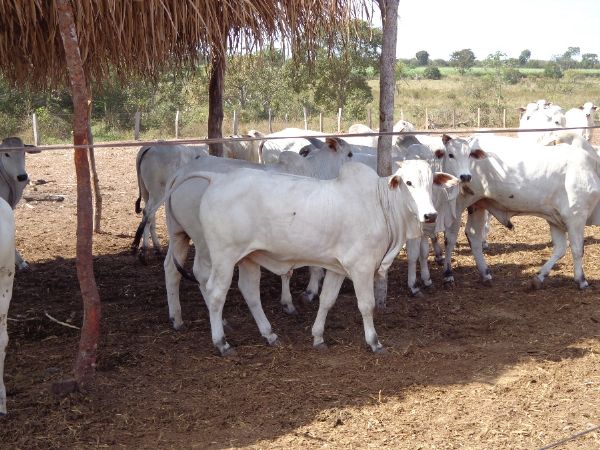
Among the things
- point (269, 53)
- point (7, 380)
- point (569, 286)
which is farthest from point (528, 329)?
point (7, 380)

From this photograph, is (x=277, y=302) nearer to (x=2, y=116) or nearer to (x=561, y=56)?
(x=2, y=116)

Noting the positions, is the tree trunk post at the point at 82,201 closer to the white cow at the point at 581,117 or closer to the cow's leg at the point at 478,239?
the cow's leg at the point at 478,239

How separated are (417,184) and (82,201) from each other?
8.16ft

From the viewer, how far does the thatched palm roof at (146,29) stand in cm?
613

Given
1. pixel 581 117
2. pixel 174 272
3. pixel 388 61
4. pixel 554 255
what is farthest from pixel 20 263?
pixel 581 117

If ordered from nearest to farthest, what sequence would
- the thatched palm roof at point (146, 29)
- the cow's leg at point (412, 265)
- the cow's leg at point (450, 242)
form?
the thatched palm roof at point (146, 29) < the cow's leg at point (412, 265) < the cow's leg at point (450, 242)

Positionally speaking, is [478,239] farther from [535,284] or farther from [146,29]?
[146,29]

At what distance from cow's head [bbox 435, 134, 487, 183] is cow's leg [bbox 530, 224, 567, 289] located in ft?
4.00

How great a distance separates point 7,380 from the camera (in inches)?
229

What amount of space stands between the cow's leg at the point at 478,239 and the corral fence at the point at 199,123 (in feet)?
49.9

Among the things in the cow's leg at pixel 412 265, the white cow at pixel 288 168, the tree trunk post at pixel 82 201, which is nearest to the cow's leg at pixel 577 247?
the cow's leg at pixel 412 265

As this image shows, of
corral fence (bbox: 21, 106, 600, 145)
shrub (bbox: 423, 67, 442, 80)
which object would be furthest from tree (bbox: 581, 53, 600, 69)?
corral fence (bbox: 21, 106, 600, 145)

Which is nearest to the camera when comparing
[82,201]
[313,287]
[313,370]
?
[82,201]

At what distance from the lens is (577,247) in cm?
864
